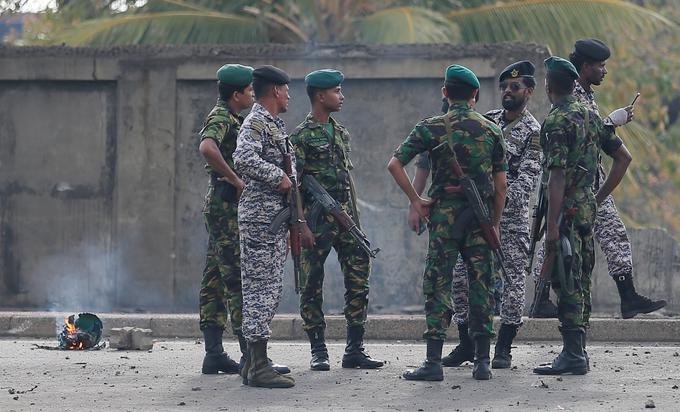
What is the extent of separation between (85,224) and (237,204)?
5.50 m

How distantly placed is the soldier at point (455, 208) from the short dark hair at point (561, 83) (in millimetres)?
458

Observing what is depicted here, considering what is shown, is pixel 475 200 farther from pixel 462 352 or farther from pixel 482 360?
pixel 462 352

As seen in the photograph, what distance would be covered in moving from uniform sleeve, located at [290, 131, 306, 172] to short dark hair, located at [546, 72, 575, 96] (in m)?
1.59

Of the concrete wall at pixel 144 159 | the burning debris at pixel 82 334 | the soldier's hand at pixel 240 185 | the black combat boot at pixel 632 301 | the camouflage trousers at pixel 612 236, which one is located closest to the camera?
the soldier's hand at pixel 240 185

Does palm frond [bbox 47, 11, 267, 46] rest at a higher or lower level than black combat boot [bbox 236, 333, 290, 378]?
higher

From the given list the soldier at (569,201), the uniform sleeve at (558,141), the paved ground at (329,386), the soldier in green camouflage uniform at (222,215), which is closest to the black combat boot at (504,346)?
the paved ground at (329,386)

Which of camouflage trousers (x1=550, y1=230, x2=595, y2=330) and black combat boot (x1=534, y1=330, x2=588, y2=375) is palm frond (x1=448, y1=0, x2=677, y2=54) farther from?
black combat boot (x1=534, y1=330, x2=588, y2=375)

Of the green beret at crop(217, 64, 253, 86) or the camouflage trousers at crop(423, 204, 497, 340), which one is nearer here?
the camouflage trousers at crop(423, 204, 497, 340)

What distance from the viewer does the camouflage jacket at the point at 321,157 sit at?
350 inches

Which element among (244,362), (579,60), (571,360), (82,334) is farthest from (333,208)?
(82,334)

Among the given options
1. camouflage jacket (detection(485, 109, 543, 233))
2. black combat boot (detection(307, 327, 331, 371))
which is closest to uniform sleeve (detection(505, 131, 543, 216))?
camouflage jacket (detection(485, 109, 543, 233))

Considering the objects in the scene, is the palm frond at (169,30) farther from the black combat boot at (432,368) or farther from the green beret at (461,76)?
the black combat boot at (432,368)

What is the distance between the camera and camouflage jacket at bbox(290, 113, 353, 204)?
888cm

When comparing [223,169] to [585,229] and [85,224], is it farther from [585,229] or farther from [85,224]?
[85,224]
